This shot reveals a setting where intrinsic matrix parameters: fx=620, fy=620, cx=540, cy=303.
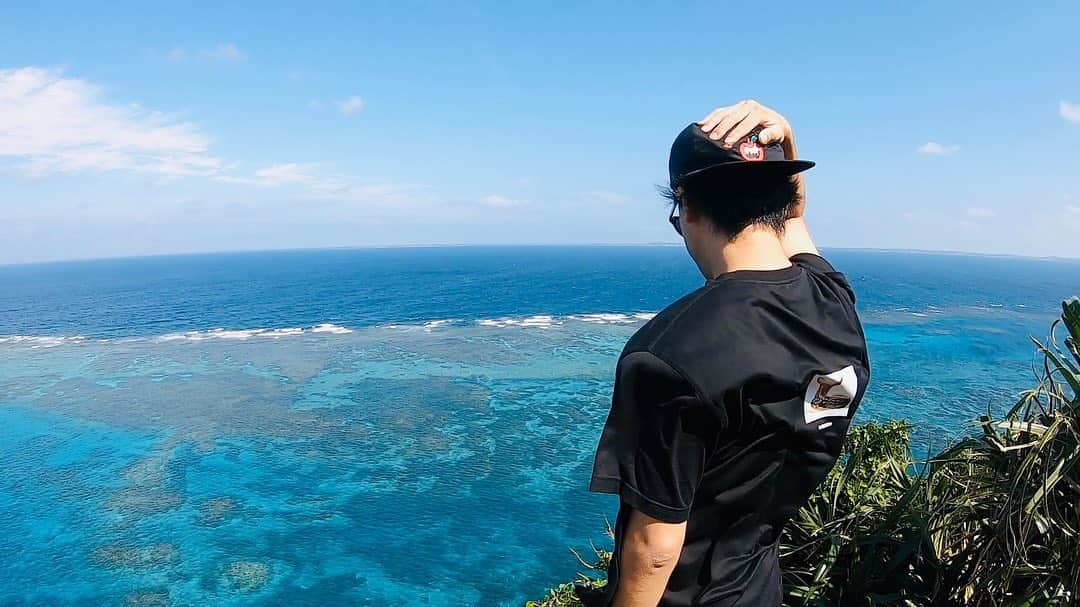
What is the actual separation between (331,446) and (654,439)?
99.6 feet

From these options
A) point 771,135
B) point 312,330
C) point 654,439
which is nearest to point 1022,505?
point 771,135

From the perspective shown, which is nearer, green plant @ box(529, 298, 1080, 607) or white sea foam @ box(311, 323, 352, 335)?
green plant @ box(529, 298, 1080, 607)

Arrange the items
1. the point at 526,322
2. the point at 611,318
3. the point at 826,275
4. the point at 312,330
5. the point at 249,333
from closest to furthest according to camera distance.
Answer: the point at 826,275
the point at 249,333
the point at 312,330
the point at 526,322
the point at 611,318

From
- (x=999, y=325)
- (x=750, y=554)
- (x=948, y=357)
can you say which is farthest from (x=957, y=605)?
(x=999, y=325)

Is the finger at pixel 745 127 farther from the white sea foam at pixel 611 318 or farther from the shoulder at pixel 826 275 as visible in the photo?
the white sea foam at pixel 611 318

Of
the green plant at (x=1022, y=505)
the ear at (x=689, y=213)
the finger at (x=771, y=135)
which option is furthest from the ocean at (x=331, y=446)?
the ear at (x=689, y=213)

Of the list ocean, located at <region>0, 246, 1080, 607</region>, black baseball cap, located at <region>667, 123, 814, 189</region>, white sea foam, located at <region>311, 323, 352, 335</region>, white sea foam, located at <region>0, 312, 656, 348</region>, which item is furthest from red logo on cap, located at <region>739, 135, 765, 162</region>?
white sea foam, located at <region>311, 323, 352, 335</region>

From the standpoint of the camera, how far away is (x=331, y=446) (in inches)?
1150

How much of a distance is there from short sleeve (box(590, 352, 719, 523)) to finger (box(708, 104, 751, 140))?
2.16 feet

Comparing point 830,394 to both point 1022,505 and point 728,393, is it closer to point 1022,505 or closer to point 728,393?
point 728,393

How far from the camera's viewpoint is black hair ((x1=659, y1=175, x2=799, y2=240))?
1.53 metres

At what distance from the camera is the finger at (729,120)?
1573 millimetres

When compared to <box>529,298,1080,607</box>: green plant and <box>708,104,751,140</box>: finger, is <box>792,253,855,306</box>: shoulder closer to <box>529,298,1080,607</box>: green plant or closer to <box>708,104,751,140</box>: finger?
<box>708,104,751,140</box>: finger

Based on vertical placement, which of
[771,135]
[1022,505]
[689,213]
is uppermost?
[771,135]
